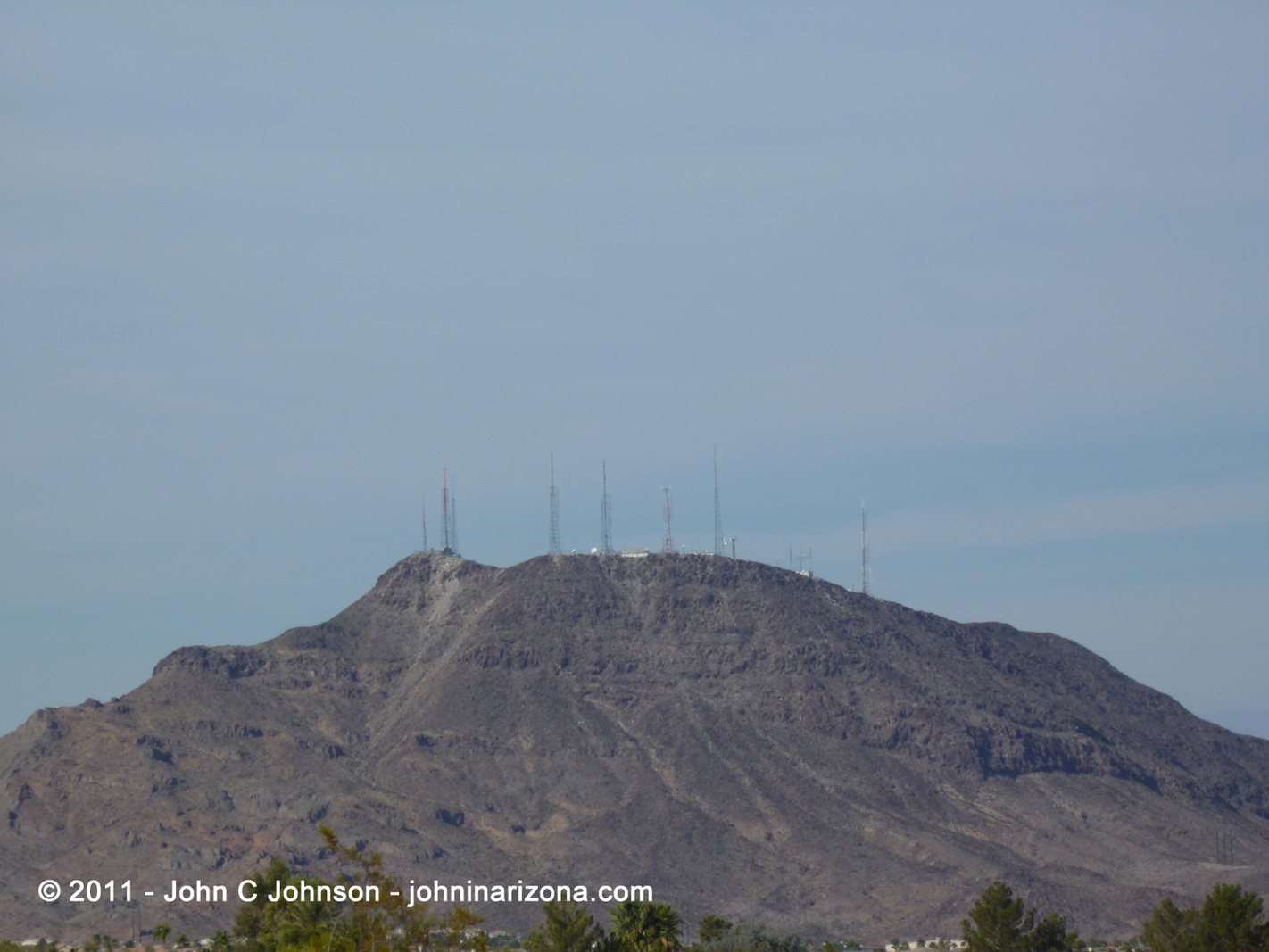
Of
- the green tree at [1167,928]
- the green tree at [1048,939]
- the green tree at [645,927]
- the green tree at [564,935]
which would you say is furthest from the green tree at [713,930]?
the green tree at [645,927]

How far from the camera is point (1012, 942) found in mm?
113688

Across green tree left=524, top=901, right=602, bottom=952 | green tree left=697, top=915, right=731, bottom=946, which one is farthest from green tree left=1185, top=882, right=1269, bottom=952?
green tree left=524, top=901, right=602, bottom=952

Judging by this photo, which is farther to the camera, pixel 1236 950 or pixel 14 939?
pixel 14 939

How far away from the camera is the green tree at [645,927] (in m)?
81.2

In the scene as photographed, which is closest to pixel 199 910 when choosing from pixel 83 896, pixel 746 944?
pixel 83 896

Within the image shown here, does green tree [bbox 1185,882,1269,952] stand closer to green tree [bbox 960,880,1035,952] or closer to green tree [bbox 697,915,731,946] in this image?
green tree [bbox 960,880,1035,952]

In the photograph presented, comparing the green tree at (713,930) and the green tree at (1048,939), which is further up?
the green tree at (713,930)

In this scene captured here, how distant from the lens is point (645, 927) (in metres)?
82.2

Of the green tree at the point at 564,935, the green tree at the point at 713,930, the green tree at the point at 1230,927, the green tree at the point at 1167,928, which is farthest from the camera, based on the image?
the green tree at the point at 713,930

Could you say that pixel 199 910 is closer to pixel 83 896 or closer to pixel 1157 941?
pixel 83 896

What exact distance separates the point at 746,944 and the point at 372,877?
70.6 meters

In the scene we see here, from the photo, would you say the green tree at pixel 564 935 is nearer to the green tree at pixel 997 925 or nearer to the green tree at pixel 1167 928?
the green tree at pixel 997 925

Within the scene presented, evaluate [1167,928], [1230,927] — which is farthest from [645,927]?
[1167,928]

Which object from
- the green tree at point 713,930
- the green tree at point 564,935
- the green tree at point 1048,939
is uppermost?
the green tree at point 564,935
